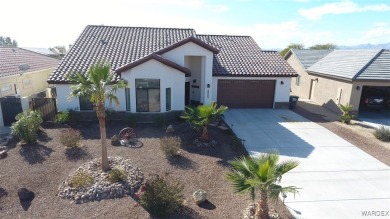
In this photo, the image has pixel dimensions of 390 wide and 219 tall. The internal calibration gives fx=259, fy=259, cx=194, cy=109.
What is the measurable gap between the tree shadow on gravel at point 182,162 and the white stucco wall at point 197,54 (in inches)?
327

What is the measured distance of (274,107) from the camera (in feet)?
70.8

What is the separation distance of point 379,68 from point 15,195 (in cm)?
2316

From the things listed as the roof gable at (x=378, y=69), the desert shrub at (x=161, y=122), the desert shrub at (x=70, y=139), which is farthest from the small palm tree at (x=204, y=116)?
the roof gable at (x=378, y=69)

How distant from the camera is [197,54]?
18.3 meters

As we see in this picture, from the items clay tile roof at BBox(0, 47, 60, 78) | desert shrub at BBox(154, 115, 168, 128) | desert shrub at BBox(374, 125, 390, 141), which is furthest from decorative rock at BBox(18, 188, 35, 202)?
desert shrub at BBox(374, 125, 390, 141)

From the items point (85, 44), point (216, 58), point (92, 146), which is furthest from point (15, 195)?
point (216, 58)

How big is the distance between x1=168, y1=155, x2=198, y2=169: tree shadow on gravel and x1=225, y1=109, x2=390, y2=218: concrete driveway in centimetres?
329

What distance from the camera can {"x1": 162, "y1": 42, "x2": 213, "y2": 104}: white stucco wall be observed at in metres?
17.9

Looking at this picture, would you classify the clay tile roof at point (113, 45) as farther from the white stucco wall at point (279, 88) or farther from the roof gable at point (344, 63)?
the roof gable at point (344, 63)

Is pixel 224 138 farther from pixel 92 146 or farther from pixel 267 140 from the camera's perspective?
pixel 92 146

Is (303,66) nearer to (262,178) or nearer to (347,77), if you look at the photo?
(347,77)

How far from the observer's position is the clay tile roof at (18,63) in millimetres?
20000

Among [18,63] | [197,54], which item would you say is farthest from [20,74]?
[197,54]

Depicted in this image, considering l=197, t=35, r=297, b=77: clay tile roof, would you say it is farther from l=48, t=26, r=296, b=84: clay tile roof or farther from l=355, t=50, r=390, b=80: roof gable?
l=355, t=50, r=390, b=80: roof gable
